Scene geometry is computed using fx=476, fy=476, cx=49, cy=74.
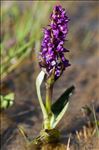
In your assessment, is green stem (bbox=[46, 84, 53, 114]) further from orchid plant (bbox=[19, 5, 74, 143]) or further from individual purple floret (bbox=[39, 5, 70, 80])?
individual purple floret (bbox=[39, 5, 70, 80])

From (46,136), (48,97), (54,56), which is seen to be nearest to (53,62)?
(54,56)

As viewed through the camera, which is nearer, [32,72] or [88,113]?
[88,113]

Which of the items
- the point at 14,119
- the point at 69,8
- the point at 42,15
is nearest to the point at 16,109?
the point at 14,119

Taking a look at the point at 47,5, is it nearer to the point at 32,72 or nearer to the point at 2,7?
the point at 2,7

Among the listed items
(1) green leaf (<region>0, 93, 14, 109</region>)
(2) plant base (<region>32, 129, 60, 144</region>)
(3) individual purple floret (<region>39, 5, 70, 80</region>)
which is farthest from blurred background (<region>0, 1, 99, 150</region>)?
(3) individual purple floret (<region>39, 5, 70, 80</region>)

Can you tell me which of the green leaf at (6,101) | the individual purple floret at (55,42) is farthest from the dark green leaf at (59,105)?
the green leaf at (6,101)

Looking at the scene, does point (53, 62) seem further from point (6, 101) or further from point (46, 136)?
point (6, 101)
